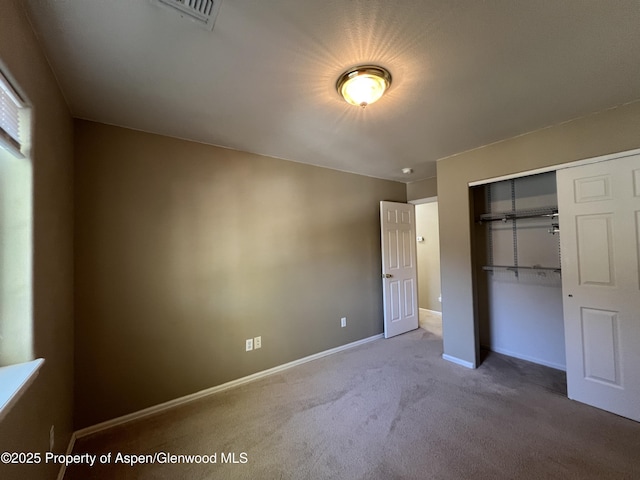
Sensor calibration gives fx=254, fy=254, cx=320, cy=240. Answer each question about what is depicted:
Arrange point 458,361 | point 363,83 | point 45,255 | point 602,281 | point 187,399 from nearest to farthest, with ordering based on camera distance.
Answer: point 45,255
point 363,83
point 602,281
point 187,399
point 458,361

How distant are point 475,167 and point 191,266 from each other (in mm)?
3127

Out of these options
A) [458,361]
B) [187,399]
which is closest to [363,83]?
[187,399]

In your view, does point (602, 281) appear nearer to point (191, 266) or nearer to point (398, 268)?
point (398, 268)

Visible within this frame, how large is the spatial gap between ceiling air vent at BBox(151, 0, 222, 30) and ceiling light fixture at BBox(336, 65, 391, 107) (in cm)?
75

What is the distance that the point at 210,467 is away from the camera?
163cm

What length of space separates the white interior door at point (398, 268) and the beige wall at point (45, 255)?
3.37m

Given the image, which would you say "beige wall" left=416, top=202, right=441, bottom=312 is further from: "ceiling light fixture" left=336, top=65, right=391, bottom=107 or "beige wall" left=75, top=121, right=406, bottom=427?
"ceiling light fixture" left=336, top=65, right=391, bottom=107

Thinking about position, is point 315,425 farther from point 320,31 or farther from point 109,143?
point 109,143

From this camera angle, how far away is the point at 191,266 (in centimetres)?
240

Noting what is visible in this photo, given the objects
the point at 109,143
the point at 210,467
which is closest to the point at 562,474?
the point at 210,467

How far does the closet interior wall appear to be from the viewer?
112 inches

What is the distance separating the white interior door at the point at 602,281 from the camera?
1.95 meters

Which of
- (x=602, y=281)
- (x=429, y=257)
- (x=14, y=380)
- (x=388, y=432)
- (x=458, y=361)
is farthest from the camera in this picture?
(x=429, y=257)

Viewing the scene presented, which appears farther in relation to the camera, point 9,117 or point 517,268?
point 517,268
